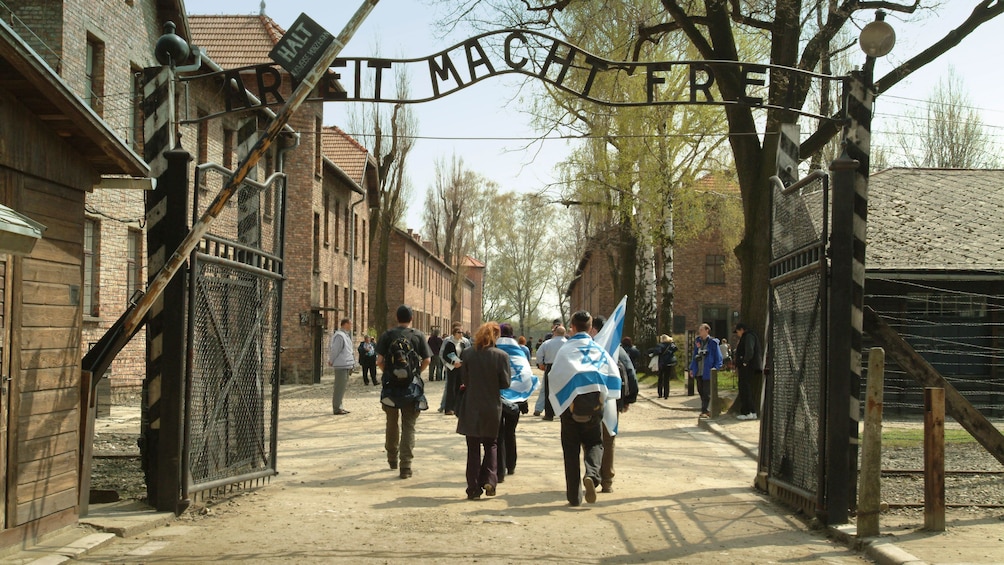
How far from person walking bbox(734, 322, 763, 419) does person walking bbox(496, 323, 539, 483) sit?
8059mm

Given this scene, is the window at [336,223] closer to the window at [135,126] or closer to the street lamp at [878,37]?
the window at [135,126]

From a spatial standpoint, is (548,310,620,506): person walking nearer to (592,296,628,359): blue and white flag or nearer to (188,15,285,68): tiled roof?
(592,296,628,359): blue and white flag

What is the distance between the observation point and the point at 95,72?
912 inches

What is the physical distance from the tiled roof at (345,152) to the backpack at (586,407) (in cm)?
3849

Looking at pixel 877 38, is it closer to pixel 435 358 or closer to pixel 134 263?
pixel 134 263

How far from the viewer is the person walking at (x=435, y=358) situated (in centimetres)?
3696

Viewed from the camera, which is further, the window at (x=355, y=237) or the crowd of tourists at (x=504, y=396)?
the window at (x=355, y=237)

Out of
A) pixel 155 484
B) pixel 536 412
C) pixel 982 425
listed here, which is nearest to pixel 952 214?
pixel 536 412

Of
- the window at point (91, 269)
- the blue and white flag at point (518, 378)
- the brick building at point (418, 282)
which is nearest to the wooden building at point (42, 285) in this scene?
the blue and white flag at point (518, 378)

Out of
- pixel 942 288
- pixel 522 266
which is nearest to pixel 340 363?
pixel 942 288

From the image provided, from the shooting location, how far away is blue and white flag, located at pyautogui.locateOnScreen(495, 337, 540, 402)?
40.5ft

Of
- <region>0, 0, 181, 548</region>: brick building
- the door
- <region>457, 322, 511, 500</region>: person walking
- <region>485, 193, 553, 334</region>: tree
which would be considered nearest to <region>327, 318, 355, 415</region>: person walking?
<region>457, 322, 511, 500</region>: person walking

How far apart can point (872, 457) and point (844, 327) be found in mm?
1226

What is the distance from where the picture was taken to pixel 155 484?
955 centimetres
